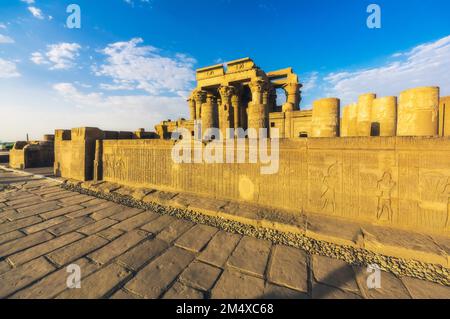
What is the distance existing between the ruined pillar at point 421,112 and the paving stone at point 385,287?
10.4ft

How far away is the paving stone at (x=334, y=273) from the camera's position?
6.57 feet

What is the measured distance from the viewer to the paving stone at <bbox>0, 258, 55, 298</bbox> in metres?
1.92

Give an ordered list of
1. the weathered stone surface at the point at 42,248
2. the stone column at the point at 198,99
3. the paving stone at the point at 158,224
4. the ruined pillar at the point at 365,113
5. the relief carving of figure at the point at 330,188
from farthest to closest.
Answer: the stone column at the point at 198,99 < the ruined pillar at the point at 365,113 < the relief carving of figure at the point at 330,188 < the paving stone at the point at 158,224 < the weathered stone surface at the point at 42,248

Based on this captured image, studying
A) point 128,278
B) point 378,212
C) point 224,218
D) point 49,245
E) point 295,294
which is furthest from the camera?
point 224,218

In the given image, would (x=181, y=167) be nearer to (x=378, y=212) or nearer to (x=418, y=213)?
(x=378, y=212)

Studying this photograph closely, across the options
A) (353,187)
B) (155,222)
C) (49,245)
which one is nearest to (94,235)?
(49,245)

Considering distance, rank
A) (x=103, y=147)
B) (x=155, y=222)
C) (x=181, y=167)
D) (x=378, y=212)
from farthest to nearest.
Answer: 1. (x=103, y=147)
2. (x=181, y=167)
3. (x=155, y=222)
4. (x=378, y=212)

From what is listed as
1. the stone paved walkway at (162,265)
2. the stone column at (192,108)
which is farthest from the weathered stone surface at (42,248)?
the stone column at (192,108)

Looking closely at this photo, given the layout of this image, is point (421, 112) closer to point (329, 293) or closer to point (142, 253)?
point (329, 293)

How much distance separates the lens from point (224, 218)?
3.86 metres

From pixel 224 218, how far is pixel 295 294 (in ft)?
6.97

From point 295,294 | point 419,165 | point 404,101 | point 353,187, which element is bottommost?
point 295,294

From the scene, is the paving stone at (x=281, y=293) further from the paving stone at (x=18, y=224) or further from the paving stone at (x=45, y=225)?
the paving stone at (x=18, y=224)

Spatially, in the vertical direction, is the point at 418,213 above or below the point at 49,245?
above
